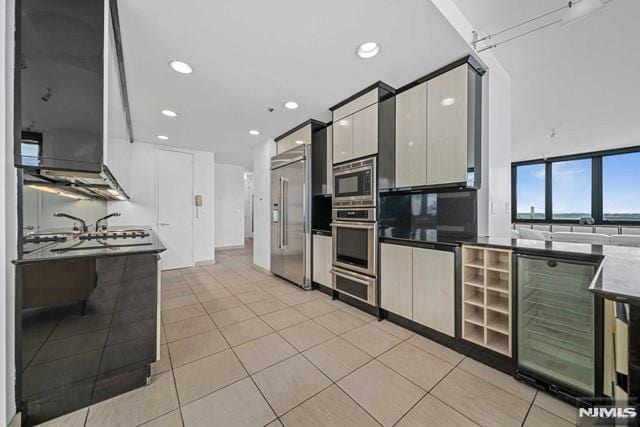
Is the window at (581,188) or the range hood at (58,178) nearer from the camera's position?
the range hood at (58,178)

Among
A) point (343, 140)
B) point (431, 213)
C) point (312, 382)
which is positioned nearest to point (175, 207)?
point (343, 140)

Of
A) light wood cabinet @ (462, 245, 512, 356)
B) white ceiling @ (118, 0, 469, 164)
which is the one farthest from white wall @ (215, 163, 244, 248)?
light wood cabinet @ (462, 245, 512, 356)

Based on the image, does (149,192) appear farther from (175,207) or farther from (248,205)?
(248,205)

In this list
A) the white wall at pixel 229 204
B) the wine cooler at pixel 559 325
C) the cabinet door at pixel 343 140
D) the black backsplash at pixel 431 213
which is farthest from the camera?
the white wall at pixel 229 204

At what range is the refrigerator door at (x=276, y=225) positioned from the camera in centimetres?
396

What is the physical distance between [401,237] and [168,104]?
3175 millimetres

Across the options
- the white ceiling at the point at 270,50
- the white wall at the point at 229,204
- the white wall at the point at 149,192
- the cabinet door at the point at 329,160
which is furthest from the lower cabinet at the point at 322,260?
the white wall at the point at 229,204

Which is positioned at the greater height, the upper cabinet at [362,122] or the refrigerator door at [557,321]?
the upper cabinet at [362,122]

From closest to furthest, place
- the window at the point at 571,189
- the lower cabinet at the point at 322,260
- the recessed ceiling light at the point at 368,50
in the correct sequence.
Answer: the recessed ceiling light at the point at 368,50, the lower cabinet at the point at 322,260, the window at the point at 571,189

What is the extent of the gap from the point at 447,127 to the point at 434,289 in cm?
145

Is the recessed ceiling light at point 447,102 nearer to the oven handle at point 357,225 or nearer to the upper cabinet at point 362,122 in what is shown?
the upper cabinet at point 362,122

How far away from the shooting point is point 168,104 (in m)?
2.91

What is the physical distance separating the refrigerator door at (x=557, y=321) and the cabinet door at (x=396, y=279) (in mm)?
833

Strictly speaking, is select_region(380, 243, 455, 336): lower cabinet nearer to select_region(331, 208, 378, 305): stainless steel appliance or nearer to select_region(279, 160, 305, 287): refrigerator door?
select_region(331, 208, 378, 305): stainless steel appliance
